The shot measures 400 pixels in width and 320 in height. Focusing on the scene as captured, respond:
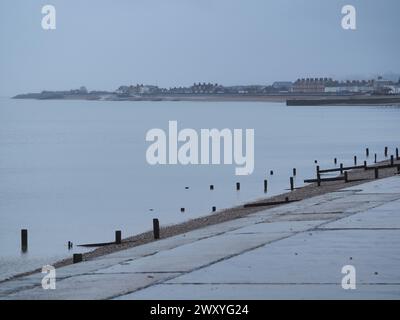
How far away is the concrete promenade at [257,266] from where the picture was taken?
13.7 m

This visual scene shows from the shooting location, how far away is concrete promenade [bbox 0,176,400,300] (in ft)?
45.0

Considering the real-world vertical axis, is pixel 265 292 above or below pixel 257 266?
above

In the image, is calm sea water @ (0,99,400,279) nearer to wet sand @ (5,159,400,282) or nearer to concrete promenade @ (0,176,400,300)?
wet sand @ (5,159,400,282)

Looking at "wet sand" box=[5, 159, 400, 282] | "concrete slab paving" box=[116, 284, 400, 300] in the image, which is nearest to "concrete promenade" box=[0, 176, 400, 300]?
"concrete slab paving" box=[116, 284, 400, 300]

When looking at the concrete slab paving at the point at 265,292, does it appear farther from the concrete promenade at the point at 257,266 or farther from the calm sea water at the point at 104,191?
the calm sea water at the point at 104,191

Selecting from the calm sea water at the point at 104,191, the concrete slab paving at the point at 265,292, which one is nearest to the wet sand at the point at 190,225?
the calm sea water at the point at 104,191

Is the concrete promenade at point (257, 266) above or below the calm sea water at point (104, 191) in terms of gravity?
above

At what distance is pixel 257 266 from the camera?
15867 millimetres

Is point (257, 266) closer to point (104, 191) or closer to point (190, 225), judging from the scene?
point (190, 225)

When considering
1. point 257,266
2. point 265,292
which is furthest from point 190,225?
point 265,292

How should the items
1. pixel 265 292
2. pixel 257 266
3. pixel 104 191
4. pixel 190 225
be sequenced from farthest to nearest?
pixel 104 191
pixel 190 225
pixel 257 266
pixel 265 292
